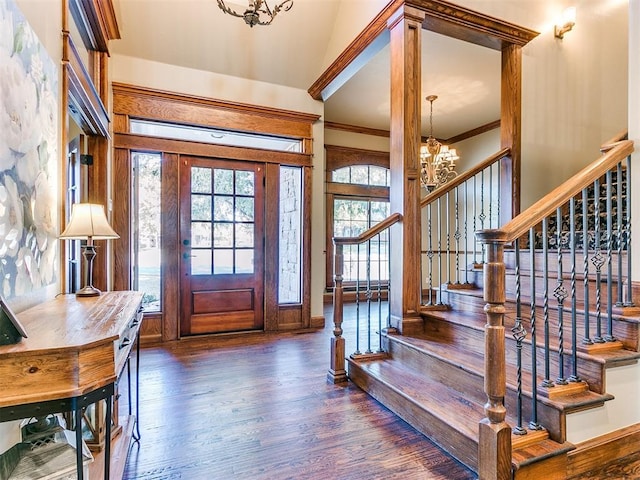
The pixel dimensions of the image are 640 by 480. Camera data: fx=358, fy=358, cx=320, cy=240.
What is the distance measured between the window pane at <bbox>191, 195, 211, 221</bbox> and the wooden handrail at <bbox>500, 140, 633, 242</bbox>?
11.3ft

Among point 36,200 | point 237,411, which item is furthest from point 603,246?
point 36,200

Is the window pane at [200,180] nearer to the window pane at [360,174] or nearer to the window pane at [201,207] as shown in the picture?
the window pane at [201,207]

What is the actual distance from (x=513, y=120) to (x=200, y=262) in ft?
12.1

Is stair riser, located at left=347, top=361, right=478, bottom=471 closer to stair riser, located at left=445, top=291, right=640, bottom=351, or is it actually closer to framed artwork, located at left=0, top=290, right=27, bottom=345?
stair riser, located at left=445, top=291, right=640, bottom=351

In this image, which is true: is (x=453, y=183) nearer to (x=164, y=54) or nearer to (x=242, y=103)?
(x=242, y=103)

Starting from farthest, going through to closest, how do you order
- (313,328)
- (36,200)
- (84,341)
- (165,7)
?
1. (313,328)
2. (165,7)
3. (36,200)
4. (84,341)

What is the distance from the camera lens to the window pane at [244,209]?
444 centimetres

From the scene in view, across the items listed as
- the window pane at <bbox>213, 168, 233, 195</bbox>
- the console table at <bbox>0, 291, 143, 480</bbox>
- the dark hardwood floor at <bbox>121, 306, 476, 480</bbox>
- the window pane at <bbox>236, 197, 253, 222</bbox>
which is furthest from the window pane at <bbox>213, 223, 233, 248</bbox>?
the console table at <bbox>0, 291, 143, 480</bbox>

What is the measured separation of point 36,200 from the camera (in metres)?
1.57

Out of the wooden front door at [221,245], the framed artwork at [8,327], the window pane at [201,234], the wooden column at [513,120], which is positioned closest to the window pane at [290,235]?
the wooden front door at [221,245]

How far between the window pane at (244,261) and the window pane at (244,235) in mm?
87

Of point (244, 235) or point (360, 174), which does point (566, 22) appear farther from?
point (244, 235)

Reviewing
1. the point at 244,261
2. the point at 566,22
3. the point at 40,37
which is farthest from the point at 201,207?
the point at 566,22

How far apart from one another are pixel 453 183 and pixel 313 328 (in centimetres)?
254
